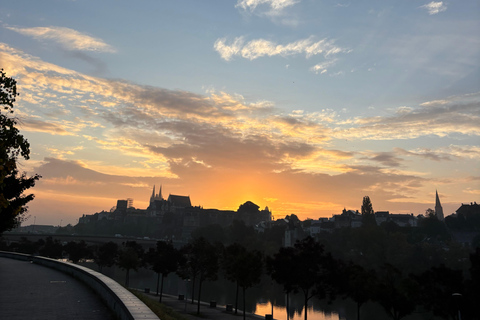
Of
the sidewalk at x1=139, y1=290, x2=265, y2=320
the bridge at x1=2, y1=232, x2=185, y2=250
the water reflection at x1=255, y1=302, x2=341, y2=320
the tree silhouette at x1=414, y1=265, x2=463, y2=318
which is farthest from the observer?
the bridge at x1=2, y1=232, x2=185, y2=250

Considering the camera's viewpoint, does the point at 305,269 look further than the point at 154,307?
Yes

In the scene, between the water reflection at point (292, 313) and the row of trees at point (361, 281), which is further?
the water reflection at point (292, 313)

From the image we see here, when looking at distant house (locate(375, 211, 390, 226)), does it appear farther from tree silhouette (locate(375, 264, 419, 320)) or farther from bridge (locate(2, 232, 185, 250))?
tree silhouette (locate(375, 264, 419, 320))

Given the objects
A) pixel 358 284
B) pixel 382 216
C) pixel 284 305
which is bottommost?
pixel 284 305

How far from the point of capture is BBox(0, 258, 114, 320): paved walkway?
14578 mm

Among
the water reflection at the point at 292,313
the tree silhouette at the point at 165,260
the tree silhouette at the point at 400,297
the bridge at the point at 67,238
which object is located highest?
the bridge at the point at 67,238

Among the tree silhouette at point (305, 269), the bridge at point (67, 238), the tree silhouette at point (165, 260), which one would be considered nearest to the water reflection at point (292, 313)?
the tree silhouette at point (305, 269)

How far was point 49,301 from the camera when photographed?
17703 millimetres

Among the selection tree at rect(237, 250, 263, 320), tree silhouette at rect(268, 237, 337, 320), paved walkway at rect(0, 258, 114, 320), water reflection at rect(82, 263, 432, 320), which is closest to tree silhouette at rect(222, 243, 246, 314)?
tree at rect(237, 250, 263, 320)

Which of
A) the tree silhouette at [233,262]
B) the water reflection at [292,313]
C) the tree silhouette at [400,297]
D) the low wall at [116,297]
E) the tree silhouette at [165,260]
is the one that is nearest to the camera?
the low wall at [116,297]

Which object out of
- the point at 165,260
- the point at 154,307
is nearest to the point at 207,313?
the point at 165,260

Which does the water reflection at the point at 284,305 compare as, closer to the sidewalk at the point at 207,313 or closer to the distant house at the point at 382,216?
the sidewalk at the point at 207,313

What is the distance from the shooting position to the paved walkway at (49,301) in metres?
14.6

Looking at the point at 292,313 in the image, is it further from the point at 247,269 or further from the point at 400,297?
the point at 400,297
